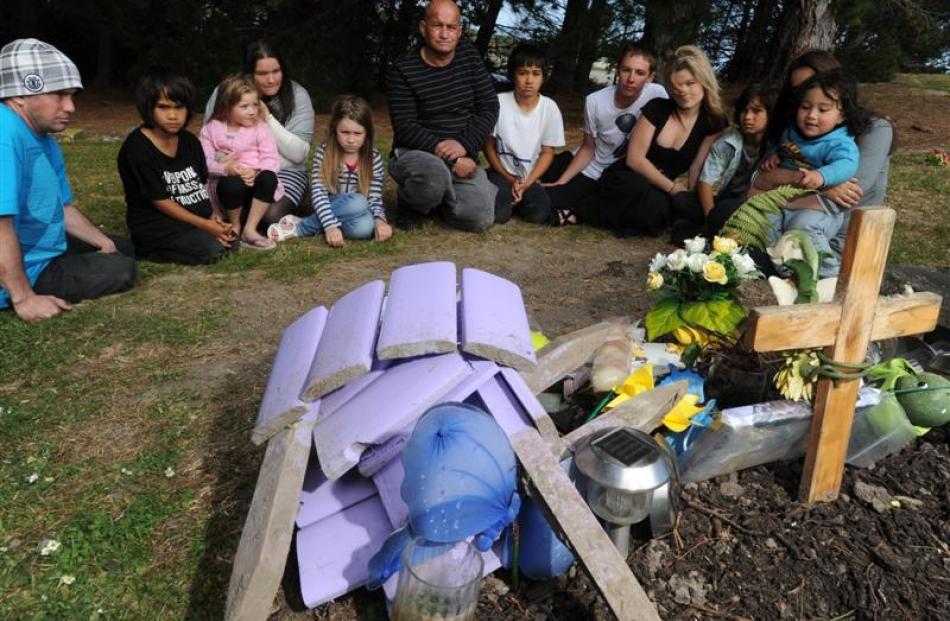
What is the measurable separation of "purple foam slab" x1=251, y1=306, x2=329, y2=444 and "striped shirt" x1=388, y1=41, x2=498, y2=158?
10.1ft

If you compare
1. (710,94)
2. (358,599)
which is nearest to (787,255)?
(358,599)

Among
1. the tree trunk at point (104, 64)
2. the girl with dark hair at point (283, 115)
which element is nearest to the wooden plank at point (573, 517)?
the girl with dark hair at point (283, 115)

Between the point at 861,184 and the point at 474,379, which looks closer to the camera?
the point at 474,379

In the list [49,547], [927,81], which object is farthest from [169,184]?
[927,81]

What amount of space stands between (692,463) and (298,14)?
11.9 meters

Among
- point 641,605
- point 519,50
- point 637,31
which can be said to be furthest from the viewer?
point 637,31

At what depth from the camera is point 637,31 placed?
927 centimetres

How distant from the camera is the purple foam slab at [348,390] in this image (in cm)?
194

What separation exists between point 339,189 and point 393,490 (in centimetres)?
356

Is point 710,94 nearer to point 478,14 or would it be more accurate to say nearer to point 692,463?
point 692,463

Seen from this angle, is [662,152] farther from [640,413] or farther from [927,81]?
[927,81]

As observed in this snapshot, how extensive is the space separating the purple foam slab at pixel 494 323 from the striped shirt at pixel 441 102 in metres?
3.09

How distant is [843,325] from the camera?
77.1 inches

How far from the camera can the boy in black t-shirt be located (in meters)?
4.32
